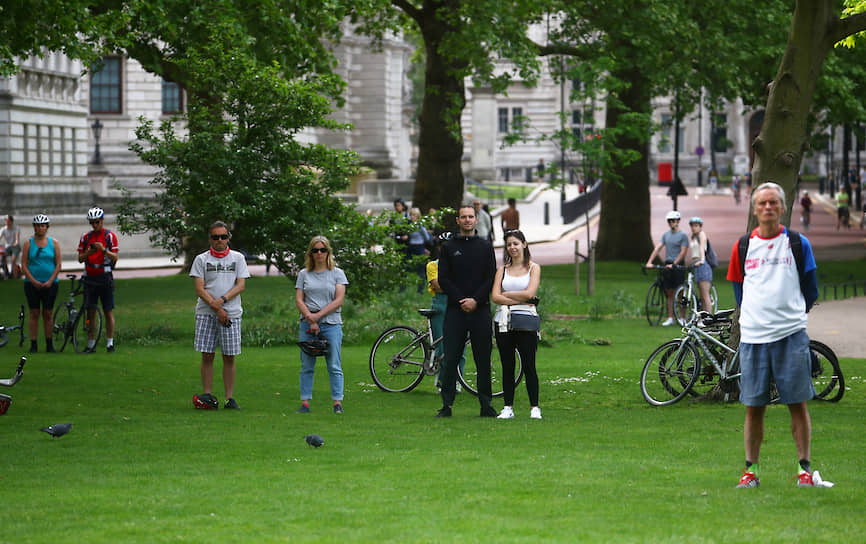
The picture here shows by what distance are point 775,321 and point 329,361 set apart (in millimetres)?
5633

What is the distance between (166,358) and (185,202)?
102 inches

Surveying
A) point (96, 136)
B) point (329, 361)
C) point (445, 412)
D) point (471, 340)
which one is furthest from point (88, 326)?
point (96, 136)

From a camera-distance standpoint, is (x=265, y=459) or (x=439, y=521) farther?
(x=265, y=459)

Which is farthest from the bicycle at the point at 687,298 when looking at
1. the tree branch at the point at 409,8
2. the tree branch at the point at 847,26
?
the tree branch at the point at 409,8

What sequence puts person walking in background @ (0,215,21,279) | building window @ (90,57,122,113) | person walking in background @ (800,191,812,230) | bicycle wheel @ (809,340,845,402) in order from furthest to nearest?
building window @ (90,57,122,113), person walking in background @ (800,191,812,230), person walking in background @ (0,215,21,279), bicycle wheel @ (809,340,845,402)

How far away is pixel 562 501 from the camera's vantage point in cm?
777

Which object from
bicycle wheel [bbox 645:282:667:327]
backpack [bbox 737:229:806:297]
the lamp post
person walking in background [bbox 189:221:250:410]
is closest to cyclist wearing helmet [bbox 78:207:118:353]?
person walking in background [bbox 189:221:250:410]

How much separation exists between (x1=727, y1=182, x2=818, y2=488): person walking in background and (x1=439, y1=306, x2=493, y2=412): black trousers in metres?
4.29

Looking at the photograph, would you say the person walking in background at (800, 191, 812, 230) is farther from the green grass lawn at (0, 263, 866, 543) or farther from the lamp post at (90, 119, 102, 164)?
the green grass lawn at (0, 263, 866, 543)

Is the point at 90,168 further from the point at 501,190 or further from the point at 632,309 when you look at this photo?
the point at 632,309

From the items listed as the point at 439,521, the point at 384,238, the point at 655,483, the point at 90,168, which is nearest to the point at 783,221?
the point at 655,483

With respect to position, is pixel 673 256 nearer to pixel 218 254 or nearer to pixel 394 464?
pixel 218 254

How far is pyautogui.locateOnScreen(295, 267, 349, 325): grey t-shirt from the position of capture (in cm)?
1249

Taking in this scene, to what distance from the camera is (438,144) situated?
30.9m
